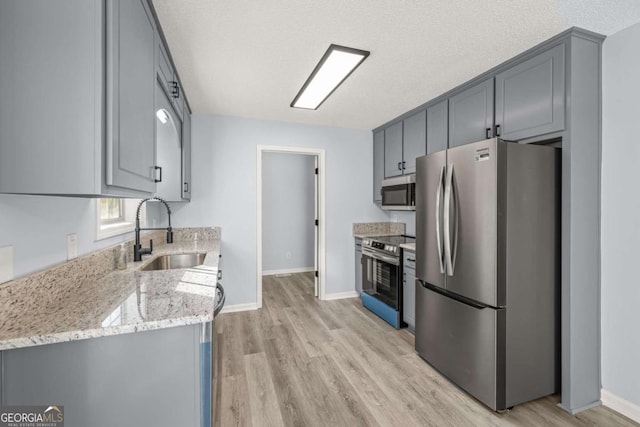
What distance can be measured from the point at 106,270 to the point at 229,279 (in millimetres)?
1896

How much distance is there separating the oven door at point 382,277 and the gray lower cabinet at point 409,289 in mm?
62

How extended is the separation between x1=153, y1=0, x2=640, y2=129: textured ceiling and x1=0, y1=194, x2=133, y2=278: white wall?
1.19m

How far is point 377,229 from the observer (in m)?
4.24

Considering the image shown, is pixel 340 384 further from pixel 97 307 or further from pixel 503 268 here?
pixel 97 307

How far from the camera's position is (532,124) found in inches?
79.4

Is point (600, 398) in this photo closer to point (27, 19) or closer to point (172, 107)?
point (27, 19)

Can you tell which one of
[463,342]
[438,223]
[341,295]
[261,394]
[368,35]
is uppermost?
[368,35]

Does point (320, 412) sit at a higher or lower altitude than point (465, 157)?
lower

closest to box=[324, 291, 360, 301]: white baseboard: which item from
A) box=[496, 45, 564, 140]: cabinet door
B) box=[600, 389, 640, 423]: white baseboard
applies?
box=[600, 389, 640, 423]: white baseboard

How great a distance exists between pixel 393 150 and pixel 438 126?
82 cm

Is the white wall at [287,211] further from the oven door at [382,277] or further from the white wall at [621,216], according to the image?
the white wall at [621,216]

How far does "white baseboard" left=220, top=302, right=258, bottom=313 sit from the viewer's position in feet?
11.7

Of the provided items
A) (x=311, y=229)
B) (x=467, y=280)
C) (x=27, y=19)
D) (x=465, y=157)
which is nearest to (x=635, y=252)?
(x=467, y=280)

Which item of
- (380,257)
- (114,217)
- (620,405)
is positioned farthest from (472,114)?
(114,217)
